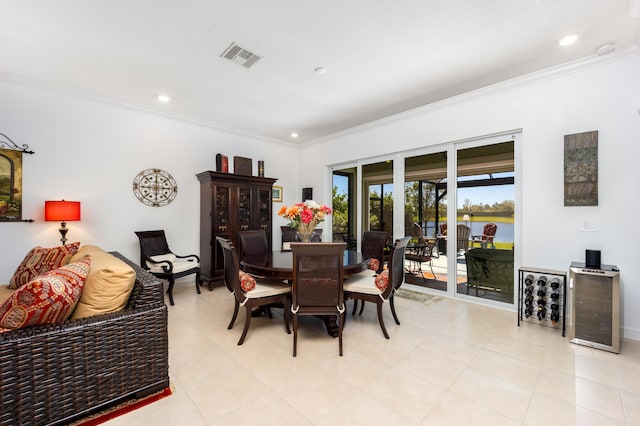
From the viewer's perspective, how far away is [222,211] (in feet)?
14.8

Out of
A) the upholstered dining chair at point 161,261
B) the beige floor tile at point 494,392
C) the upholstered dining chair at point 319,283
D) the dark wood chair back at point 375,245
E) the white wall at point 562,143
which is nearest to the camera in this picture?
the beige floor tile at point 494,392

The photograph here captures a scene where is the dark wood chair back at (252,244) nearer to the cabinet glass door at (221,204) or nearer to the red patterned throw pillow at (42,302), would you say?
the cabinet glass door at (221,204)

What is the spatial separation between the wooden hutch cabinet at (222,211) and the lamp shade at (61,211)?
159 cm

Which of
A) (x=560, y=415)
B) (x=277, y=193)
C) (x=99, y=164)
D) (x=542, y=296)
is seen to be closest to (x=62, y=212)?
(x=99, y=164)

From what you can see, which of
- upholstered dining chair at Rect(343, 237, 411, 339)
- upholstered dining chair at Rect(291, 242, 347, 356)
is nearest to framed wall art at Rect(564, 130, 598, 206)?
upholstered dining chair at Rect(343, 237, 411, 339)

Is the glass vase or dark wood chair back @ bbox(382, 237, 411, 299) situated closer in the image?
dark wood chair back @ bbox(382, 237, 411, 299)

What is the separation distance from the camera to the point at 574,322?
2584 mm

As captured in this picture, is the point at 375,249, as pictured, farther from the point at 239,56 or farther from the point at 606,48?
the point at 606,48

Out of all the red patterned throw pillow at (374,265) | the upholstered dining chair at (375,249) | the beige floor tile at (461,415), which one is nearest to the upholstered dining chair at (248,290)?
the upholstered dining chair at (375,249)

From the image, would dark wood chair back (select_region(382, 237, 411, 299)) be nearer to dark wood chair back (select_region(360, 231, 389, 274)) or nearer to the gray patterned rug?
dark wood chair back (select_region(360, 231, 389, 274))

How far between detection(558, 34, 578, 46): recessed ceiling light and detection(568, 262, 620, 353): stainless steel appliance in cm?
205

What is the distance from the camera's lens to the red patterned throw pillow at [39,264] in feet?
7.94

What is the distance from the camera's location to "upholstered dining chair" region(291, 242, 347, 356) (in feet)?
7.73

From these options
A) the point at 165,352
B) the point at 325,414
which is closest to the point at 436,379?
the point at 325,414
